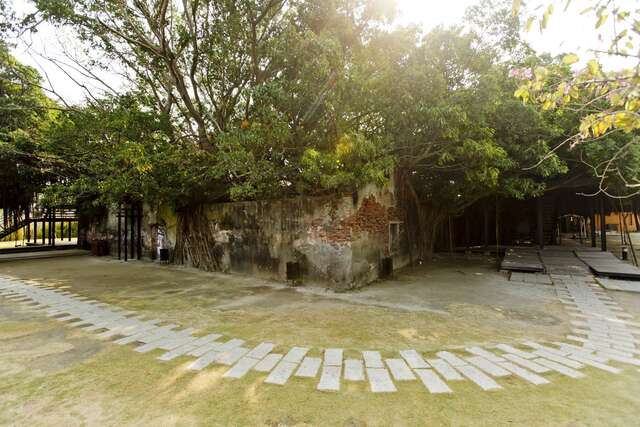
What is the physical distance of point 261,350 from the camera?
3746 mm

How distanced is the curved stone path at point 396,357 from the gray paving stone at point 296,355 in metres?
0.01

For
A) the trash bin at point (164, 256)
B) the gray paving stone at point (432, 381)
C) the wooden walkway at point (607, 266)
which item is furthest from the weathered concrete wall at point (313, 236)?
the wooden walkway at point (607, 266)

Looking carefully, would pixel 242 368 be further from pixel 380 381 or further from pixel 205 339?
pixel 380 381

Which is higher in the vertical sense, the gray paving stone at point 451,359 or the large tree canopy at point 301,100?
the large tree canopy at point 301,100

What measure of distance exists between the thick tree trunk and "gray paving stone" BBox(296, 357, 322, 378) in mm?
6906

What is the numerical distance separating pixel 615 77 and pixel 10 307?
923 cm

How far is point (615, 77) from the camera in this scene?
6.87 ft

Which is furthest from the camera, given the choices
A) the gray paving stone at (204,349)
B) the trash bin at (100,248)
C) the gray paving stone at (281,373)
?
the trash bin at (100,248)

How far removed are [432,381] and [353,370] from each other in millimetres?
808

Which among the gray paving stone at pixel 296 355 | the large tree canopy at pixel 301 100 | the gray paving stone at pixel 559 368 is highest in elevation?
the large tree canopy at pixel 301 100

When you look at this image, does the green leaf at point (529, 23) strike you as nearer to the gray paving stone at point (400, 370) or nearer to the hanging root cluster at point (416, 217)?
the gray paving stone at point (400, 370)

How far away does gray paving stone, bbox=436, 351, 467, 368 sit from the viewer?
3384mm

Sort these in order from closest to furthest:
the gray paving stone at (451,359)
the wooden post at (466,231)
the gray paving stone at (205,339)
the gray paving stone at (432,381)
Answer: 1. the gray paving stone at (432,381)
2. the gray paving stone at (451,359)
3. the gray paving stone at (205,339)
4. the wooden post at (466,231)

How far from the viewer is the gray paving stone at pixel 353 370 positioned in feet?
10.1
